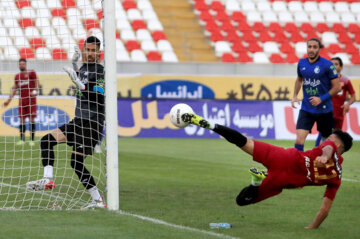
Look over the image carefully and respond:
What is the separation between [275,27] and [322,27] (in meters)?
2.31

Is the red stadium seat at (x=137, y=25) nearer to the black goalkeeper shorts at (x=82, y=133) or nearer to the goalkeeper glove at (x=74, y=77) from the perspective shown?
the black goalkeeper shorts at (x=82, y=133)

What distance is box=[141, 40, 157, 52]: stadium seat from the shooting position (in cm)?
2600

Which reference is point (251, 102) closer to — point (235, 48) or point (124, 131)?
point (124, 131)

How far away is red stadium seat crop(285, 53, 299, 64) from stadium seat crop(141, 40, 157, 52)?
5.63 m

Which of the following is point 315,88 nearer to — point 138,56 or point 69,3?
point 69,3

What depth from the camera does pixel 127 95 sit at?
76.0 ft

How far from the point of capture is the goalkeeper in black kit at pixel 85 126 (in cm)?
835

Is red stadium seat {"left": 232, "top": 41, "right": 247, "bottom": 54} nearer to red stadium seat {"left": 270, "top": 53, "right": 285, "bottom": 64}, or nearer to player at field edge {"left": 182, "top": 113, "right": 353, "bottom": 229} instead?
red stadium seat {"left": 270, "top": 53, "right": 285, "bottom": 64}

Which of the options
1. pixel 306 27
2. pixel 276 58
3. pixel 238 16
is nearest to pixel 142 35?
pixel 238 16

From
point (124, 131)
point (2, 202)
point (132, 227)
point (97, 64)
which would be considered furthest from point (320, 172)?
point (124, 131)

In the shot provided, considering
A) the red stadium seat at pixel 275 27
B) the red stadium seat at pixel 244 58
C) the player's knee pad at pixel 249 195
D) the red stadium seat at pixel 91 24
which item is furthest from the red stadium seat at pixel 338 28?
the player's knee pad at pixel 249 195

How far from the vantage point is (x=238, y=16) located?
2942cm

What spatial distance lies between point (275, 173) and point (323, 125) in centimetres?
417

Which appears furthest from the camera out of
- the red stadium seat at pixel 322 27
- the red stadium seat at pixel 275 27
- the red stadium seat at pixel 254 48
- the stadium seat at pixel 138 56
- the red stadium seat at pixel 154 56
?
the red stadium seat at pixel 322 27
